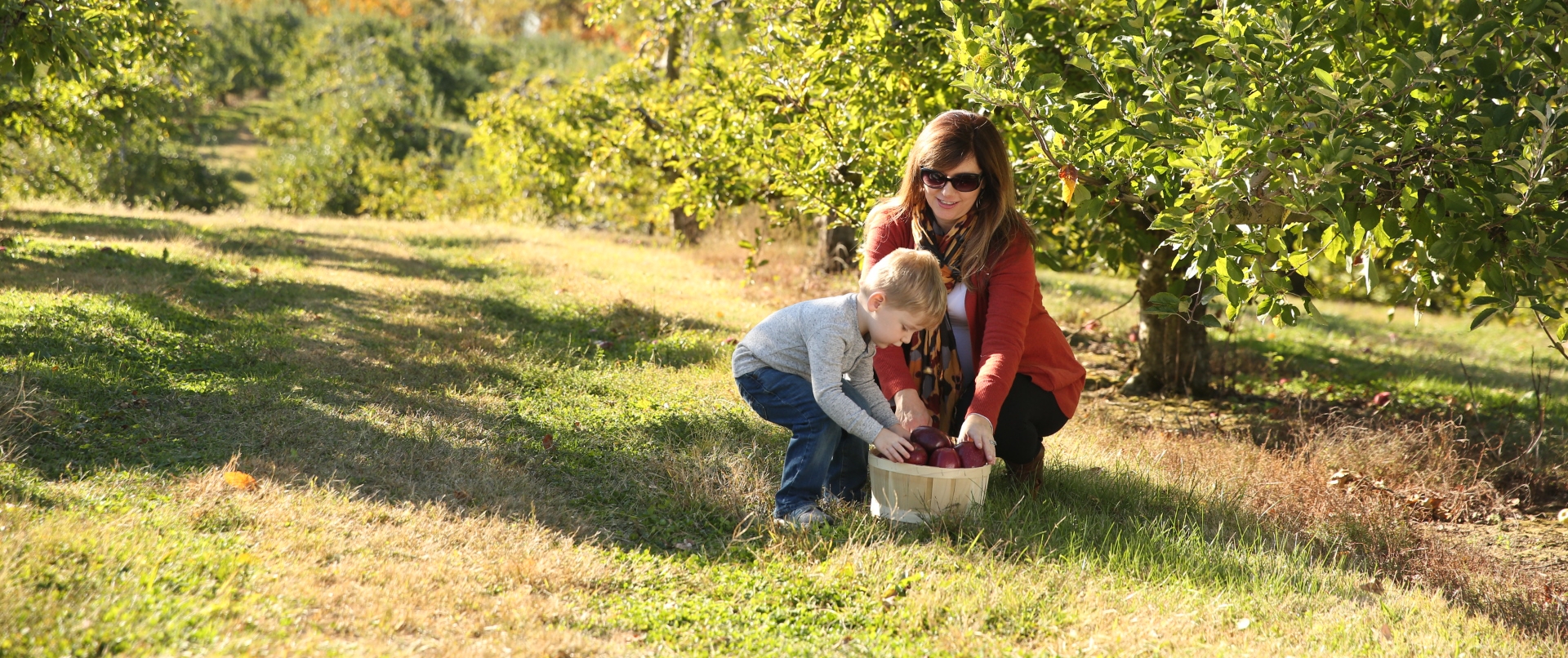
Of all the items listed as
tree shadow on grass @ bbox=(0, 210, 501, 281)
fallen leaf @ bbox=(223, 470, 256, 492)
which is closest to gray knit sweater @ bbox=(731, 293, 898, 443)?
fallen leaf @ bbox=(223, 470, 256, 492)

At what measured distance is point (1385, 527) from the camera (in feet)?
13.8

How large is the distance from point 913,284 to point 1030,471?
1.14 metres

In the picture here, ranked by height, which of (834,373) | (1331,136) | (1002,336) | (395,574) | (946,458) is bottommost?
(395,574)

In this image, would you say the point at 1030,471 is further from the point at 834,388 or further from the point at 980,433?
the point at 834,388

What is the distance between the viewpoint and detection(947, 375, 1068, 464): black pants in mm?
3986

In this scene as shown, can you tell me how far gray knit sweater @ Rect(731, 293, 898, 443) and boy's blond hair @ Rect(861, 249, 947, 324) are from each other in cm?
16

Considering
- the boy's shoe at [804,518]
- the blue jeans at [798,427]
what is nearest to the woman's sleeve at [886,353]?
the blue jeans at [798,427]

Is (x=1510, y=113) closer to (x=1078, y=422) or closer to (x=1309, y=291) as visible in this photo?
(x=1309, y=291)

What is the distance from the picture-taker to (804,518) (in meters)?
3.68

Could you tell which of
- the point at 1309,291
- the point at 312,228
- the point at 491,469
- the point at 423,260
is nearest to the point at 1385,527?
the point at 1309,291

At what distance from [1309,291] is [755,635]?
3202 millimetres

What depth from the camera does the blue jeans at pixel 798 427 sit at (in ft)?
12.2

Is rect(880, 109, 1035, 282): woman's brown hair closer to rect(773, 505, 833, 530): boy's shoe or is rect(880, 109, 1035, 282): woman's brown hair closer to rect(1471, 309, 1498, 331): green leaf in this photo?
rect(773, 505, 833, 530): boy's shoe

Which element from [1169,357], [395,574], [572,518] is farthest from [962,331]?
[1169,357]
